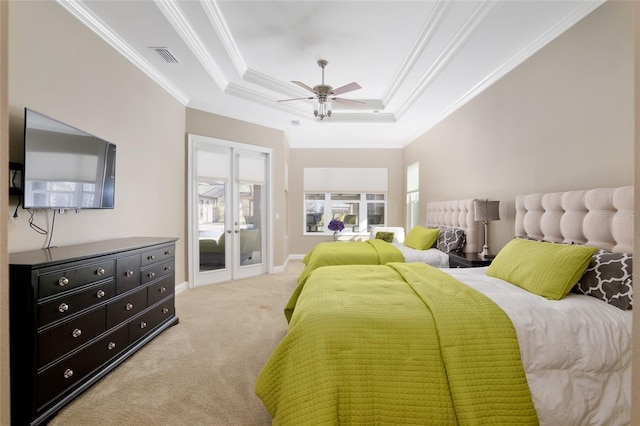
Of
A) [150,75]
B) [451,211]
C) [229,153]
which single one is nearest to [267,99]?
[229,153]

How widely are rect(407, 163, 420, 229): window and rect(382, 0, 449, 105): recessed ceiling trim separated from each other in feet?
Result: 7.08

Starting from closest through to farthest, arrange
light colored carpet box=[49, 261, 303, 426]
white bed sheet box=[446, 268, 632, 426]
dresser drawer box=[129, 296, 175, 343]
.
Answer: white bed sheet box=[446, 268, 632, 426] < light colored carpet box=[49, 261, 303, 426] < dresser drawer box=[129, 296, 175, 343]

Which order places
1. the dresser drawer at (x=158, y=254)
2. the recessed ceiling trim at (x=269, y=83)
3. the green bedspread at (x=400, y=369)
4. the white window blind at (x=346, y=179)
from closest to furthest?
the green bedspread at (x=400, y=369), the dresser drawer at (x=158, y=254), the recessed ceiling trim at (x=269, y=83), the white window blind at (x=346, y=179)

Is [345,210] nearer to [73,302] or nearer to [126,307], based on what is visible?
[126,307]

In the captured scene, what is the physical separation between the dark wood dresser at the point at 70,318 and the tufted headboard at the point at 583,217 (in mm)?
3344

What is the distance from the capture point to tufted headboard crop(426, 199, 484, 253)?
12.0 ft

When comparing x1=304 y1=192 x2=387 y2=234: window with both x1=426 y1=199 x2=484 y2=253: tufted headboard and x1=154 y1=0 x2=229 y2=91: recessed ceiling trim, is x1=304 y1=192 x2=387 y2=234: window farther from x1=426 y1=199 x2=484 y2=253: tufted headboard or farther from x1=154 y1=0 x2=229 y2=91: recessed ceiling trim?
x1=154 y1=0 x2=229 y2=91: recessed ceiling trim

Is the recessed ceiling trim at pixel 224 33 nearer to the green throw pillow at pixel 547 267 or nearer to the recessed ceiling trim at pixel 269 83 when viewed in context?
the recessed ceiling trim at pixel 269 83

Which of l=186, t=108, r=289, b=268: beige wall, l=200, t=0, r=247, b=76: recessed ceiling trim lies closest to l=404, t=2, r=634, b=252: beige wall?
l=200, t=0, r=247, b=76: recessed ceiling trim

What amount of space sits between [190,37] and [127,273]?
2261 millimetres

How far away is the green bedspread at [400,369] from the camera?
128cm

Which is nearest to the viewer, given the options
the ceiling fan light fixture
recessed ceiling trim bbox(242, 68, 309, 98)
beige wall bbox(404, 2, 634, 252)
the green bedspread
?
the green bedspread

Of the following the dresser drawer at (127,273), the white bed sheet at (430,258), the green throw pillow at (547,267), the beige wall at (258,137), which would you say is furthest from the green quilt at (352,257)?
the beige wall at (258,137)

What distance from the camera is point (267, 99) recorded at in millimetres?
4566
